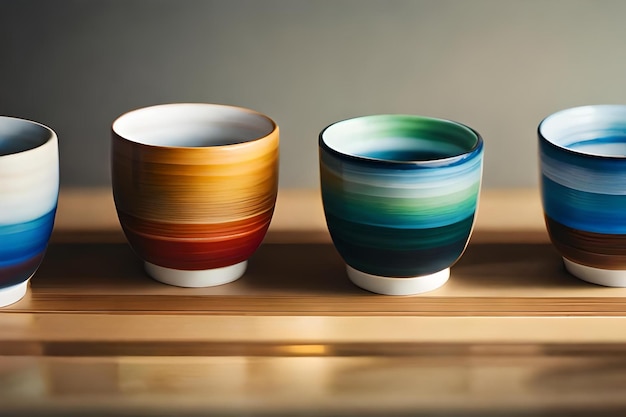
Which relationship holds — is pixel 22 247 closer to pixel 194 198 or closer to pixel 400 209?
pixel 194 198

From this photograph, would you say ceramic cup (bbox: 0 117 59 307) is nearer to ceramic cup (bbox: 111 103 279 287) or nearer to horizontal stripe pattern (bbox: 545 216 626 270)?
ceramic cup (bbox: 111 103 279 287)

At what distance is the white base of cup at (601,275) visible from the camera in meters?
0.61

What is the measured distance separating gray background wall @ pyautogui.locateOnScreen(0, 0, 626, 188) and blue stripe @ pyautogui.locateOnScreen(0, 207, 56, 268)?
181 mm

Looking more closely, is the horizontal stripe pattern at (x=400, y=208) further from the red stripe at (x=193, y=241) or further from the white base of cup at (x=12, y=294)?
the white base of cup at (x=12, y=294)

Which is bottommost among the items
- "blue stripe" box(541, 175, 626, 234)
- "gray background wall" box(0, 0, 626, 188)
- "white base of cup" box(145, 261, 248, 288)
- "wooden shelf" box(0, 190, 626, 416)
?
"wooden shelf" box(0, 190, 626, 416)

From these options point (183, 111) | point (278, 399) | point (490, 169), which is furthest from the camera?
point (490, 169)

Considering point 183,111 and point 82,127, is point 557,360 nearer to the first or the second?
point 183,111

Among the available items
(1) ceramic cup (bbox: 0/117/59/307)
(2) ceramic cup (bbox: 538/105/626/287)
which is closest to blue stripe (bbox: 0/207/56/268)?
(1) ceramic cup (bbox: 0/117/59/307)

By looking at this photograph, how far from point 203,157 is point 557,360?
0.26 metres

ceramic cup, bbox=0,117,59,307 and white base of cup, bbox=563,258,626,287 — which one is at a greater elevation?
ceramic cup, bbox=0,117,59,307

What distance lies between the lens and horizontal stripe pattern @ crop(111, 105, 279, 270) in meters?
0.56

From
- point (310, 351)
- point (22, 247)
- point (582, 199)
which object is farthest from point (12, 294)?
point (582, 199)

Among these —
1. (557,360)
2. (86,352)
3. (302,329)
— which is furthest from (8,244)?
(557,360)

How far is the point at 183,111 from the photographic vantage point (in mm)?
650
